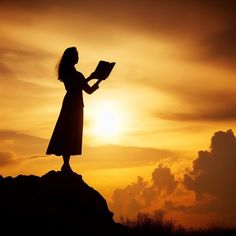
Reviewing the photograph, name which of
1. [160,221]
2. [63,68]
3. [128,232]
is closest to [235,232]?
[160,221]

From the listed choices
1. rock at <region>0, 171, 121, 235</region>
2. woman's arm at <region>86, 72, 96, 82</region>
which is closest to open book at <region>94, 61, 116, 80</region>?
woman's arm at <region>86, 72, 96, 82</region>

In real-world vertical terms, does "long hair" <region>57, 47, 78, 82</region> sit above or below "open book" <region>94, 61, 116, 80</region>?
above

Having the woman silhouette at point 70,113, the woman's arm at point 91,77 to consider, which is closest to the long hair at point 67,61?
the woman silhouette at point 70,113

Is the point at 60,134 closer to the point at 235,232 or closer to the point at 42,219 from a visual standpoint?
the point at 42,219

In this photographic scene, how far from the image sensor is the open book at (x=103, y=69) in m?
12.0

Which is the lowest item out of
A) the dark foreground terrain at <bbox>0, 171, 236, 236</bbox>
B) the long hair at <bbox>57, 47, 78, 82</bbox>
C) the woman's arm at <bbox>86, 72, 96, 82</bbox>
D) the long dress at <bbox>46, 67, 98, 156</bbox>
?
the dark foreground terrain at <bbox>0, 171, 236, 236</bbox>

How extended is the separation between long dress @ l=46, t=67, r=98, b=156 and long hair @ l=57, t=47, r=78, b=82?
0.43 feet

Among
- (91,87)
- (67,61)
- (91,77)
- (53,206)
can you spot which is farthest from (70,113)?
(53,206)

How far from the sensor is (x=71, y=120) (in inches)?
508

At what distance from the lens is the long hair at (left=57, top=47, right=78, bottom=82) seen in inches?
509

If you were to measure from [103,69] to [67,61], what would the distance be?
1.38m

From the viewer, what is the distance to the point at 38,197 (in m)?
12.2

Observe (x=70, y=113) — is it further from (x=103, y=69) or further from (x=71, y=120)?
(x=103, y=69)

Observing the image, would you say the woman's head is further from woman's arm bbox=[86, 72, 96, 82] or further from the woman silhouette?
woman's arm bbox=[86, 72, 96, 82]
